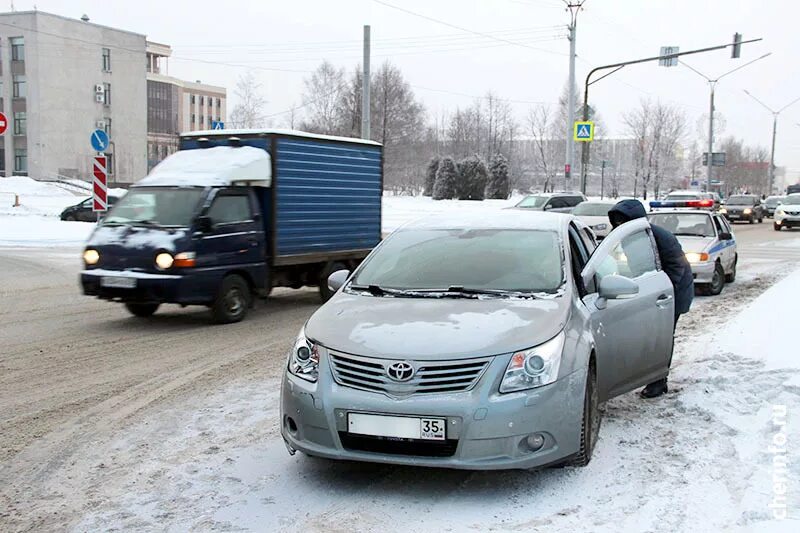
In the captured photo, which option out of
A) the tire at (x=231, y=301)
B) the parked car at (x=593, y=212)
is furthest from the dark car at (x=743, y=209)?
the tire at (x=231, y=301)

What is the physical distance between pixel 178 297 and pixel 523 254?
Result: 5.53 m

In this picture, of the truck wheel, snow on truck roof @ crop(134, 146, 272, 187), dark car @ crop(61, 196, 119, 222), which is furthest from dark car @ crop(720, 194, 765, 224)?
snow on truck roof @ crop(134, 146, 272, 187)

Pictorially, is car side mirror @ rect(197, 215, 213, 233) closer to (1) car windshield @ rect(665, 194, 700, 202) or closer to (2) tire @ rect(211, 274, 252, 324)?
(2) tire @ rect(211, 274, 252, 324)

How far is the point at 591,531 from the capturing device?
13.2 feet

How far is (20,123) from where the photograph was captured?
206 ft

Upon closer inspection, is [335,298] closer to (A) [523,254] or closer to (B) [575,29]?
(A) [523,254]

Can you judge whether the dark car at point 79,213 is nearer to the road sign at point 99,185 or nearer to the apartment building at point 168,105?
the road sign at point 99,185

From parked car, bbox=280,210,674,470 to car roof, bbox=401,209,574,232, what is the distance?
0.27m

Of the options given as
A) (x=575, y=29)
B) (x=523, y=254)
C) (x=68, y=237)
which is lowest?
(x=68, y=237)

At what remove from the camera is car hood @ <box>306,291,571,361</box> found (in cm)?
445

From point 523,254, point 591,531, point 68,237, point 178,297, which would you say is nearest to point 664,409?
point 523,254

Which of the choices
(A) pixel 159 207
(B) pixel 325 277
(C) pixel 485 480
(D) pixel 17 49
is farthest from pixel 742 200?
(D) pixel 17 49

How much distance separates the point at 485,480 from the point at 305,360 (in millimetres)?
1288

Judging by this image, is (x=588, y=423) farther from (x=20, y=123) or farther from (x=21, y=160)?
(x=21, y=160)
